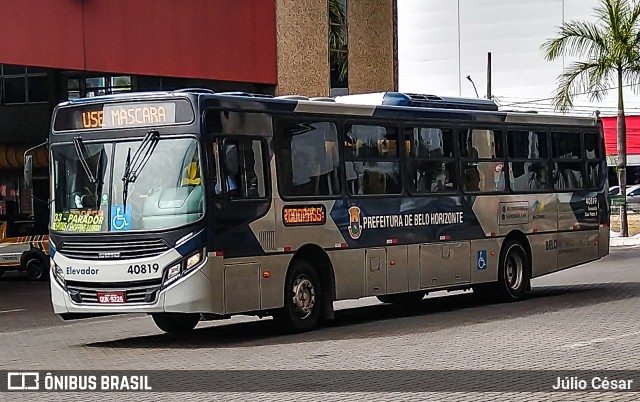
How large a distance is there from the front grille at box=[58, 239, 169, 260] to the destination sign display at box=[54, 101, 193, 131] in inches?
57.2

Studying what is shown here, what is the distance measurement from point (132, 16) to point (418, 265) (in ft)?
46.6

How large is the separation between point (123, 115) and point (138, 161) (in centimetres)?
68

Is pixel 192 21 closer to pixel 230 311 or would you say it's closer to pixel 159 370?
pixel 230 311

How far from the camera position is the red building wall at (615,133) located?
6956 centimetres

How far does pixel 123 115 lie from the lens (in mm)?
15062

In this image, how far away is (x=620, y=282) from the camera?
78.2 feet

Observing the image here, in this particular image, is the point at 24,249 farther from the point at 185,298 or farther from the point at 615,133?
the point at 615,133

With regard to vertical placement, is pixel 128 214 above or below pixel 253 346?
above

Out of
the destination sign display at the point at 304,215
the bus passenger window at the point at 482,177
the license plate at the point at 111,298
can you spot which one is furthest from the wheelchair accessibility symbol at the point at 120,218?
the bus passenger window at the point at 482,177

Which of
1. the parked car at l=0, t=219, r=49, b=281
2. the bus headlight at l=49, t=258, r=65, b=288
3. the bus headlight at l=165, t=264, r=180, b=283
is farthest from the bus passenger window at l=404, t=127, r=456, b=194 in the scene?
the parked car at l=0, t=219, r=49, b=281

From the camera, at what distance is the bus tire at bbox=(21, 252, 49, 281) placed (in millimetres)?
31797

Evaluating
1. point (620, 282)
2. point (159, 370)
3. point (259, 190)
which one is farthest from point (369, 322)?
point (620, 282)

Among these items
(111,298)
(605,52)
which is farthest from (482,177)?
(605,52)

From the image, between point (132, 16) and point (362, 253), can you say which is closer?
point (362, 253)
